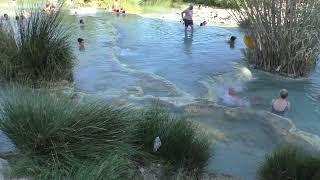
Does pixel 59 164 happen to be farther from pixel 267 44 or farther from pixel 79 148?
pixel 267 44

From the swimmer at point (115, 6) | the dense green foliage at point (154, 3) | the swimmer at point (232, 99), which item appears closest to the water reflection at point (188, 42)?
the swimmer at point (232, 99)

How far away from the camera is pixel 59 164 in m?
5.17

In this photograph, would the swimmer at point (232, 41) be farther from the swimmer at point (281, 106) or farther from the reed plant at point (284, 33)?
the swimmer at point (281, 106)

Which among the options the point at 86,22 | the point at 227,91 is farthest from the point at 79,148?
the point at 86,22

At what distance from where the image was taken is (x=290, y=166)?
20.6 feet

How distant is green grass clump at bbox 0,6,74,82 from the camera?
9539mm

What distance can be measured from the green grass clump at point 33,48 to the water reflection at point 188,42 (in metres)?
7.54

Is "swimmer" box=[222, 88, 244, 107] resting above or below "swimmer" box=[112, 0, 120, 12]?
below

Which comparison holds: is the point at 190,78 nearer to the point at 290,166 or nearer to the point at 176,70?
the point at 176,70

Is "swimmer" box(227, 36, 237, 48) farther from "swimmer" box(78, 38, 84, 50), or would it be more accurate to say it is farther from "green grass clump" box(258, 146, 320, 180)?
"green grass clump" box(258, 146, 320, 180)

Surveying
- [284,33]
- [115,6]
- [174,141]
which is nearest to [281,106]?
[284,33]

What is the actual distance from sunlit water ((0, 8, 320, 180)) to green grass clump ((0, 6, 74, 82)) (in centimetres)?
110

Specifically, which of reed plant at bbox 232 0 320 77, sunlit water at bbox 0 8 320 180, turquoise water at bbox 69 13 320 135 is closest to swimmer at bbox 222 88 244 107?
sunlit water at bbox 0 8 320 180

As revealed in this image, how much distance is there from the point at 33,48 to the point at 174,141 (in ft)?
14.5
